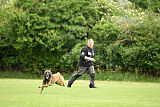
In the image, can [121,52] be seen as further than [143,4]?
No

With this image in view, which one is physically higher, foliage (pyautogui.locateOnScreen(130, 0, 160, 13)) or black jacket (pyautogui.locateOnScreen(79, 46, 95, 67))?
black jacket (pyautogui.locateOnScreen(79, 46, 95, 67))

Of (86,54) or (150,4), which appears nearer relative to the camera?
(86,54)

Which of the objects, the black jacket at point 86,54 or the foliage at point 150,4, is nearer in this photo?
the black jacket at point 86,54

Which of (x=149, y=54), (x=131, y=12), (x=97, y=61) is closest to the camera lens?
(x=149, y=54)

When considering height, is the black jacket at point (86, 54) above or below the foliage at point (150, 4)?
above

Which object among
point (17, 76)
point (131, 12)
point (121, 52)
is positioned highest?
point (131, 12)

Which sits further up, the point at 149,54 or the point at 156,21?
the point at 156,21

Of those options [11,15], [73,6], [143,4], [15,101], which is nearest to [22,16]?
[11,15]

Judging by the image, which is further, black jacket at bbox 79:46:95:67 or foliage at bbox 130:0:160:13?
foliage at bbox 130:0:160:13

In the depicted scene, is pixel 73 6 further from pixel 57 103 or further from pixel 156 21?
pixel 57 103

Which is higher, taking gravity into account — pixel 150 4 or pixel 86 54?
pixel 86 54

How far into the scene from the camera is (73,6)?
33.2 meters

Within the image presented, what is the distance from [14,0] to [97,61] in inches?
368

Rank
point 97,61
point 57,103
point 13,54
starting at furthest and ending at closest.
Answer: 1. point 13,54
2. point 97,61
3. point 57,103
